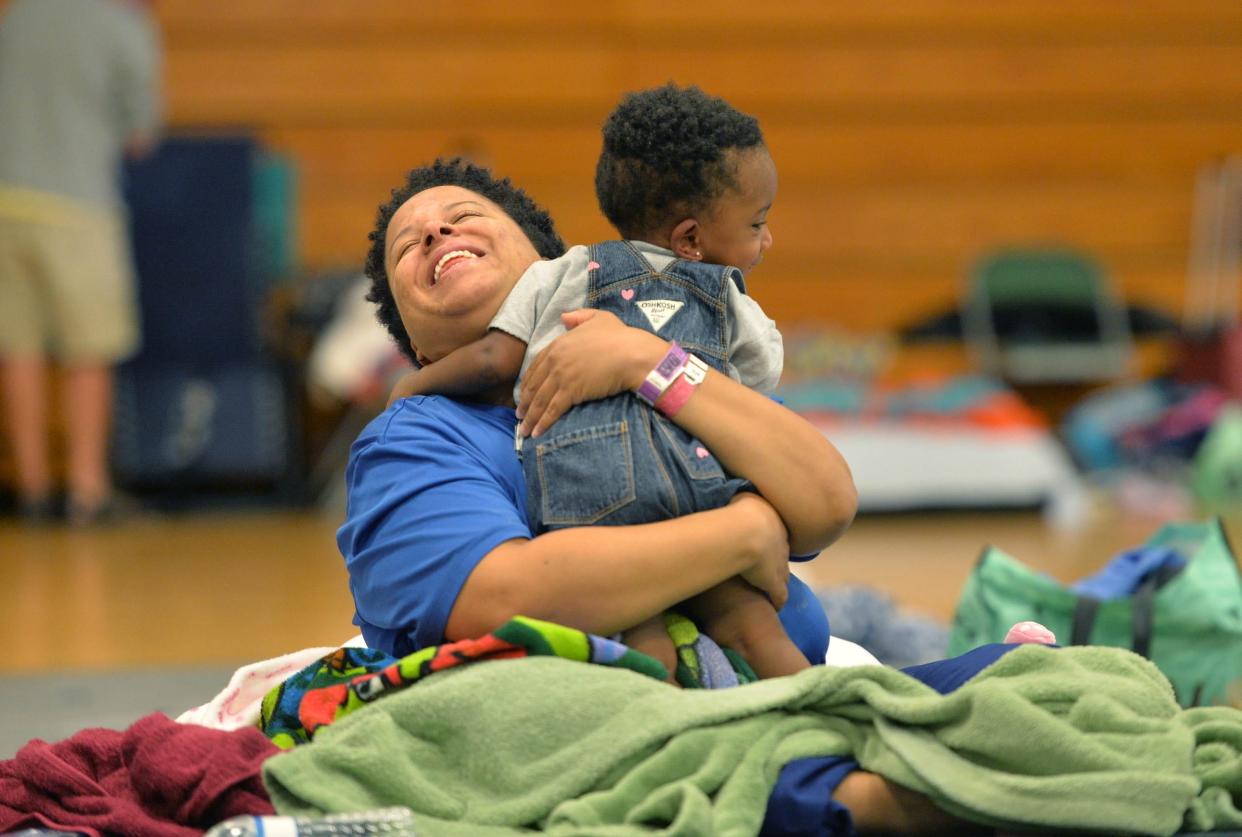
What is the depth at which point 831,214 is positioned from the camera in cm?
762

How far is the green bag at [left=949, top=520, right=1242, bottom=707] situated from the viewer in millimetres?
2621

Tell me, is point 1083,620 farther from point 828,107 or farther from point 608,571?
point 828,107

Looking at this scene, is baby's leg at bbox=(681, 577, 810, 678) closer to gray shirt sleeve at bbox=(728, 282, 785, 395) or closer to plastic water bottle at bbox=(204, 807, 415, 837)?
gray shirt sleeve at bbox=(728, 282, 785, 395)

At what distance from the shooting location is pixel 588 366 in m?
1.58

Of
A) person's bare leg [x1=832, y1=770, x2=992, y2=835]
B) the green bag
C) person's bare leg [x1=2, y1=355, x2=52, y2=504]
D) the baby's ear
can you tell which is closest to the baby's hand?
the baby's ear

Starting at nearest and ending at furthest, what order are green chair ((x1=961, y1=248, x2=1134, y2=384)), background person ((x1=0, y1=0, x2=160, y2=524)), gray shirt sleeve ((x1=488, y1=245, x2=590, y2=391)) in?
gray shirt sleeve ((x1=488, y1=245, x2=590, y2=391)), background person ((x1=0, y1=0, x2=160, y2=524)), green chair ((x1=961, y1=248, x2=1134, y2=384))

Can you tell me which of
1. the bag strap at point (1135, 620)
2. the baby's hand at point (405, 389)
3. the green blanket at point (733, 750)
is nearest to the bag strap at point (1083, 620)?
the bag strap at point (1135, 620)

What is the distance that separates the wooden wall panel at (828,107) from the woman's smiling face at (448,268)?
5554 mm

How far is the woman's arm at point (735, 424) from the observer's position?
1.58 meters

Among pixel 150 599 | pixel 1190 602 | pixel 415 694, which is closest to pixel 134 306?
pixel 150 599

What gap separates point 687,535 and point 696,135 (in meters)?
0.49

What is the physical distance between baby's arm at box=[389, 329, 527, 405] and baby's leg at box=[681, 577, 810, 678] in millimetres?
338

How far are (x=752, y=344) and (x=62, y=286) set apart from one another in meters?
4.49

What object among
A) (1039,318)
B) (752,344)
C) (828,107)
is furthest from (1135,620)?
(828,107)
